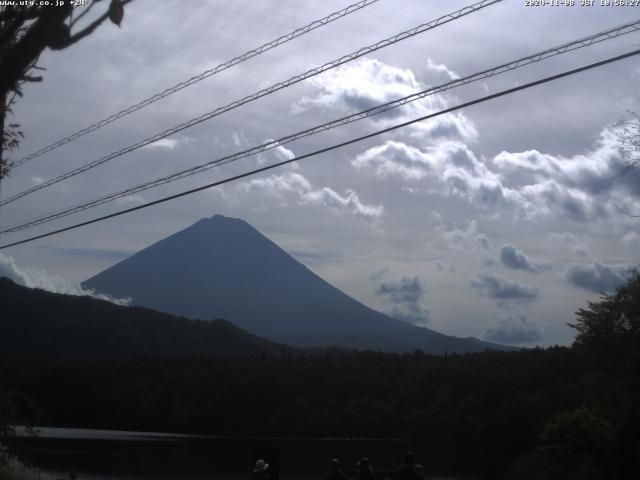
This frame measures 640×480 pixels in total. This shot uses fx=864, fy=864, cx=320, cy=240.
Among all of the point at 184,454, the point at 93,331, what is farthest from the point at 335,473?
the point at 93,331

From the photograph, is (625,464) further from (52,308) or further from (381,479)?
(52,308)

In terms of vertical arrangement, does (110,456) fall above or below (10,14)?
below

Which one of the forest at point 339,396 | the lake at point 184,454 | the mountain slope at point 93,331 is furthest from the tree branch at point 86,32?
the mountain slope at point 93,331

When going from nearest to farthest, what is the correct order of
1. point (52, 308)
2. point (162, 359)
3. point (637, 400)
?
point (637, 400) → point (162, 359) → point (52, 308)

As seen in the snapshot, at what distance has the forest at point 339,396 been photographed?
78.6 m

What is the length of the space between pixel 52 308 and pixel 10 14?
147039 mm

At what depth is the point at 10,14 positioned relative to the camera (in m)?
7.29

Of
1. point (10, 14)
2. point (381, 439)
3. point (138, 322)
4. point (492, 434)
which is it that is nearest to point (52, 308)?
point (138, 322)

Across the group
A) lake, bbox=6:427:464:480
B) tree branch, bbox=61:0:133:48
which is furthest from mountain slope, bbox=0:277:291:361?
tree branch, bbox=61:0:133:48

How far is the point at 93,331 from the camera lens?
148m

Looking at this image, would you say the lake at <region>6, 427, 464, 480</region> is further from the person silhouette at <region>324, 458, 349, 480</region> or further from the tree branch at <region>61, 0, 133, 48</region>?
the tree branch at <region>61, 0, 133, 48</region>

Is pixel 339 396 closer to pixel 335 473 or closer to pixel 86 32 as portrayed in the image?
pixel 335 473

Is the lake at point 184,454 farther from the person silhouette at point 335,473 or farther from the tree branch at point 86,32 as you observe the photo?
the tree branch at point 86,32

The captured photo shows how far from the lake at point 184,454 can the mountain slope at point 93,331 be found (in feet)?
98.8
